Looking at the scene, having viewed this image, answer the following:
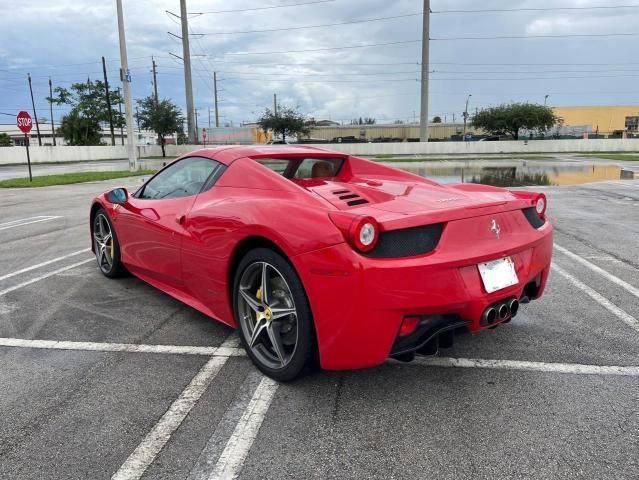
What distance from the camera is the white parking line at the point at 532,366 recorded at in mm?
→ 2912

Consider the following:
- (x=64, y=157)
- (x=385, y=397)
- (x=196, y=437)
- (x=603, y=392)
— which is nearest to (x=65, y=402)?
(x=196, y=437)

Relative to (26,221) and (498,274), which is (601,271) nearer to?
(498,274)

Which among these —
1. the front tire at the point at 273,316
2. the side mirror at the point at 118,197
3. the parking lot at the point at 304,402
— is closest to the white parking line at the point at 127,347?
the parking lot at the point at 304,402

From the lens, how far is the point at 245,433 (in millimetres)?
2332

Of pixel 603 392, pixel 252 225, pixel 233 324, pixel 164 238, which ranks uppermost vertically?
pixel 252 225

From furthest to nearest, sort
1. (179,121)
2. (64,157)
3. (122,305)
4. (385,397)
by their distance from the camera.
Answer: (179,121) < (64,157) < (122,305) < (385,397)

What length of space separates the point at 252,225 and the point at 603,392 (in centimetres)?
209

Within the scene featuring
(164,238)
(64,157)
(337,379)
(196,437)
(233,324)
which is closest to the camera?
(196,437)

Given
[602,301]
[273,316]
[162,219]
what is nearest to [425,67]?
[602,301]

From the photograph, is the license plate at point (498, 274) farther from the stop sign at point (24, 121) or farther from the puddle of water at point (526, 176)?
the stop sign at point (24, 121)

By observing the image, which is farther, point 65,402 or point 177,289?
point 177,289

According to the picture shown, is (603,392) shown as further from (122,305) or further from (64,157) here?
(64,157)

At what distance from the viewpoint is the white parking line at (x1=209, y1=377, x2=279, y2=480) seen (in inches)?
81.7

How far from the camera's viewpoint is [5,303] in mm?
4328
